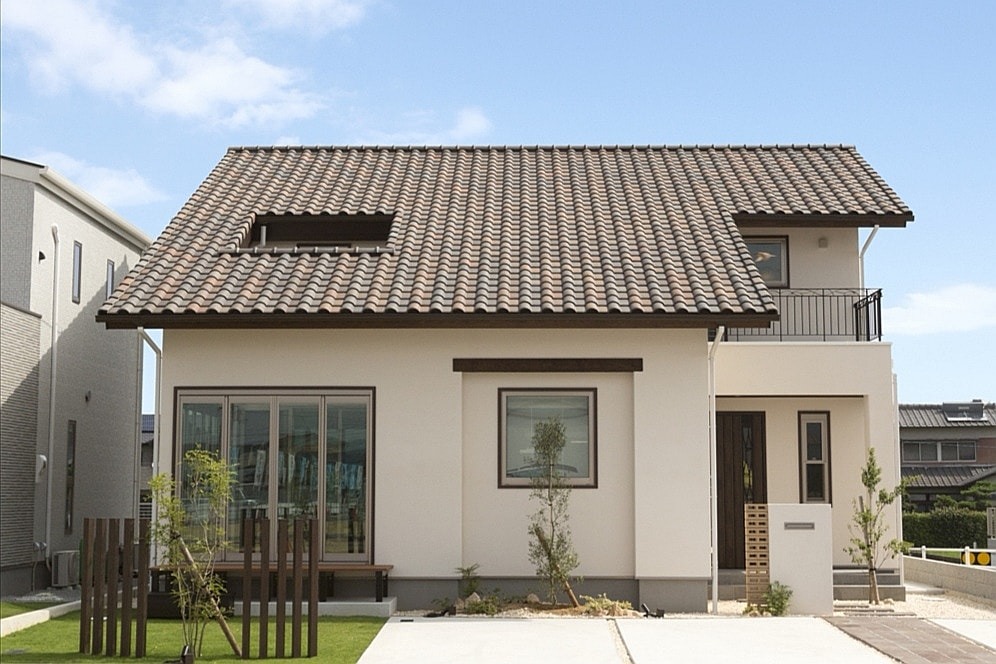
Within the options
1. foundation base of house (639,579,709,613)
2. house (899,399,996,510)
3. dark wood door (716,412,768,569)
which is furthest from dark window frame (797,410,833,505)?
house (899,399,996,510)

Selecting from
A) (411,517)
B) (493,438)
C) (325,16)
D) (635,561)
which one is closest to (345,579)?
(411,517)

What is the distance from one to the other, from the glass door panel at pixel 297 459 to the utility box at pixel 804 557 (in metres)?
6.01

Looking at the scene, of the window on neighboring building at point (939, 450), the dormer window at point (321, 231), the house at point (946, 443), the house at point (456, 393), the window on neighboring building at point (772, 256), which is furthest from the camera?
the window on neighboring building at point (939, 450)

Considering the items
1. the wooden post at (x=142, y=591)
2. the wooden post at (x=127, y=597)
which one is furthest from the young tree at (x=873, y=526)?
the wooden post at (x=127, y=597)

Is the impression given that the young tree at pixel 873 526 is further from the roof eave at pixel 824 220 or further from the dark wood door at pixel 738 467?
the roof eave at pixel 824 220

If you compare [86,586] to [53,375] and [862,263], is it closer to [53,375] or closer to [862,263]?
[53,375]

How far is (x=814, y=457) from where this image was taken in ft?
63.8

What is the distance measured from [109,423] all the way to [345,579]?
26.9 feet

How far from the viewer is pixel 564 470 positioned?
51.6 ft

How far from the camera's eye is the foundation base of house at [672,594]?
50.9ft

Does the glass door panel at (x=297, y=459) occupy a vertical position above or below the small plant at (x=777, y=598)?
above

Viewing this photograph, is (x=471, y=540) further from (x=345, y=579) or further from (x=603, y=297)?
(x=603, y=297)

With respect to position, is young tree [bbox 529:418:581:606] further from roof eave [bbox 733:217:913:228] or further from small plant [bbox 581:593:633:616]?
roof eave [bbox 733:217:913:228]

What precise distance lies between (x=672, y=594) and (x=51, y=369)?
10261 mm
